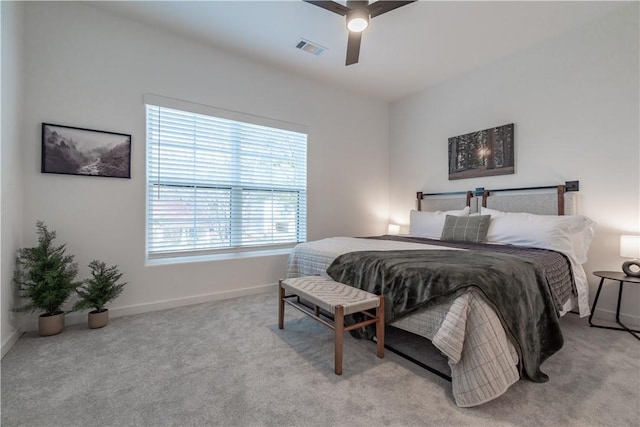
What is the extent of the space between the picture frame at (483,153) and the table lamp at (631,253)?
4.23 ft

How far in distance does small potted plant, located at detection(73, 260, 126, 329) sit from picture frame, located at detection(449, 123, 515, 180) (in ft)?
13.5

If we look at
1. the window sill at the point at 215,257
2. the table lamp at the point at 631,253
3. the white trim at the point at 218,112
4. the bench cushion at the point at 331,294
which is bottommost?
the bench cushion at the point at 331,294

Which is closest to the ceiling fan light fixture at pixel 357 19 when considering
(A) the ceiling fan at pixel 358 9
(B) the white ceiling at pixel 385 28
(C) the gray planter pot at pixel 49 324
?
(A) the ceiling fan at pixel 358 9

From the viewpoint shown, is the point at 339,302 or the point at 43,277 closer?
the point at 339,302

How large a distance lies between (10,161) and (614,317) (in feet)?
17.3

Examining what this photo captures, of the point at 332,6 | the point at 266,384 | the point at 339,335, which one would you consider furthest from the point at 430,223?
the point at 266,384

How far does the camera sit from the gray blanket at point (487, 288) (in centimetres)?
159

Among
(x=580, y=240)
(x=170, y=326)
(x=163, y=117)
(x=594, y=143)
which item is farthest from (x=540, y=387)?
(x=163, y=117)

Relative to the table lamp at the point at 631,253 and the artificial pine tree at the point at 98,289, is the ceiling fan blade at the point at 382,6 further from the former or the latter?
the artificial pine tree at the point at 98,289

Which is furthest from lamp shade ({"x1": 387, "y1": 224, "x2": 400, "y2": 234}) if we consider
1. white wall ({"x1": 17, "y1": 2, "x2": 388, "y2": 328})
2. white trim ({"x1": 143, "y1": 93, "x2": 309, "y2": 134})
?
white trim ({"x1": 143, "y1": 93, "x2": 309, "y2": 134})

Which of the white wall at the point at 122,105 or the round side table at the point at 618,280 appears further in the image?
the white wall at the point at 122,105

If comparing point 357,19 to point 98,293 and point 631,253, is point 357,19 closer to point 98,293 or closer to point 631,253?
point 631,253

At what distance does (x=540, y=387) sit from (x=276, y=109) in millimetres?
3638

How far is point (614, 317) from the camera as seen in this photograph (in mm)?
2666
